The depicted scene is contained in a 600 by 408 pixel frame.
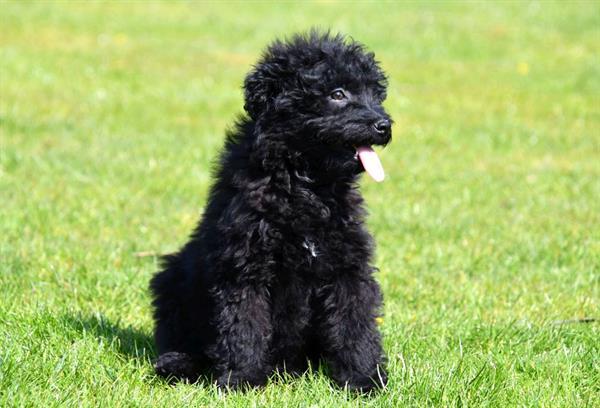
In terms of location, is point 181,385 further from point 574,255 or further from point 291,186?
point 574,255

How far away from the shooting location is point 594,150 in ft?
42.2

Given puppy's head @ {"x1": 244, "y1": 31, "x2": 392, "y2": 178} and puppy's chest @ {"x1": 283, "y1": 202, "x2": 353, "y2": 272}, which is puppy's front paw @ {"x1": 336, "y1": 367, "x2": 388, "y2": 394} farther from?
puppy's head @ {"x1": 244, "y1": 31, "x2": 392, "y2": 178}

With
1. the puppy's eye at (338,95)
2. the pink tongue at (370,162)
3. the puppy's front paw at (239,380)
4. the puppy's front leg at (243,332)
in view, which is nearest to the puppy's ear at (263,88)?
the puppy's eye at (338,95)

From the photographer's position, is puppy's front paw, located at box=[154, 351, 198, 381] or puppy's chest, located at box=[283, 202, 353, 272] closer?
puppy's chest, located at box=[283, 202, 353, 272]

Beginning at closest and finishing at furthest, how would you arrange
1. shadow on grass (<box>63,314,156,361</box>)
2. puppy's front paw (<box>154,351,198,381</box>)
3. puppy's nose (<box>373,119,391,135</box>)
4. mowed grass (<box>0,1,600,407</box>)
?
puppy's nose (<box>373,119,391,135</box>) < mowed grass (<box>0,1,600,407</box>) < puppy's front paw (<box>154,351,198,381</box>) < shadow on grass (<box>63,314,156,361</box>)

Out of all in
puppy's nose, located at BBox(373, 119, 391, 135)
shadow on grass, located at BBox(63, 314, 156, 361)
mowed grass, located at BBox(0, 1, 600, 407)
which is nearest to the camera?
puppy's nose, located at BBox(373, 119, 391, 135)

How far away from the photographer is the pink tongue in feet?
15.9

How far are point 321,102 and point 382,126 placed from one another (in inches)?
13.4

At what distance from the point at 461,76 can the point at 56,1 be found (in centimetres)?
971

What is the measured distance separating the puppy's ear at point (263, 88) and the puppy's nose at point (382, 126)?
0.55 metres

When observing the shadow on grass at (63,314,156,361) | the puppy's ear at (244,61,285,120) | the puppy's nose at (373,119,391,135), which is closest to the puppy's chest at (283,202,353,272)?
the puppy's nose at (373,119,391,135)

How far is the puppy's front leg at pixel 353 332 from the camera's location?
4.95 metres

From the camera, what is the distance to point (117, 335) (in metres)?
5.64

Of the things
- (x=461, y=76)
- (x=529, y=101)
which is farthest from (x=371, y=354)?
(x=461, y=76)
